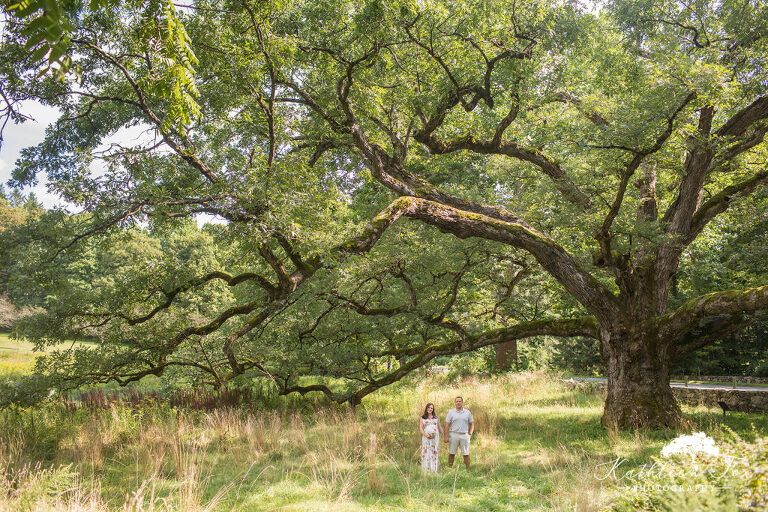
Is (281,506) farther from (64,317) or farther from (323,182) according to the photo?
(323,182)

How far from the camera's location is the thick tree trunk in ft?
30.1

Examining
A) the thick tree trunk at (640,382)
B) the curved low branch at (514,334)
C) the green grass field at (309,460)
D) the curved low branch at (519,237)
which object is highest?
the curved low branch at (519,237)

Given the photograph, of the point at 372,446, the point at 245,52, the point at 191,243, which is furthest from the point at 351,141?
the point at 191,243

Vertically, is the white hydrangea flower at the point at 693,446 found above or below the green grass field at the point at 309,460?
above

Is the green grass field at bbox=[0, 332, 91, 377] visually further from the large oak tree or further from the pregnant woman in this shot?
the pregnant woman

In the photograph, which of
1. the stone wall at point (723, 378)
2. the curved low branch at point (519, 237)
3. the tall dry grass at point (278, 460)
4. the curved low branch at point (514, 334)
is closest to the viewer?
the tall dry grass at point (278, 460)

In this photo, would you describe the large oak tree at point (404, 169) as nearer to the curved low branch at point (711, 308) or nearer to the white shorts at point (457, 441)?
the curved low branch at point (711, 308)

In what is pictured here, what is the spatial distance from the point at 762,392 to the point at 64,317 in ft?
53.1

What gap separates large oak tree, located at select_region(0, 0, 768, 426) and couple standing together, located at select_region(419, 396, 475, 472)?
113 inches

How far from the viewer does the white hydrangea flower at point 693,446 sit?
9.06 ft

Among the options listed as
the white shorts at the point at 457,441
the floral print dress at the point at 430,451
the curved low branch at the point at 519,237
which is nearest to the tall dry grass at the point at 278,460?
the floral print dress at the point at 430,451

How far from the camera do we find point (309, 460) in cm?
686

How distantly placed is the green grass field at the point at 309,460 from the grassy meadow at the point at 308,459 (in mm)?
30

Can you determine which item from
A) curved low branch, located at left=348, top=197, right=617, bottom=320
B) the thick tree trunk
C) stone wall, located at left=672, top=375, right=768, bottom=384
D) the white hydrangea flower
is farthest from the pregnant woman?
stone wall, located at left=672, top=375, right=768, bottom=384
